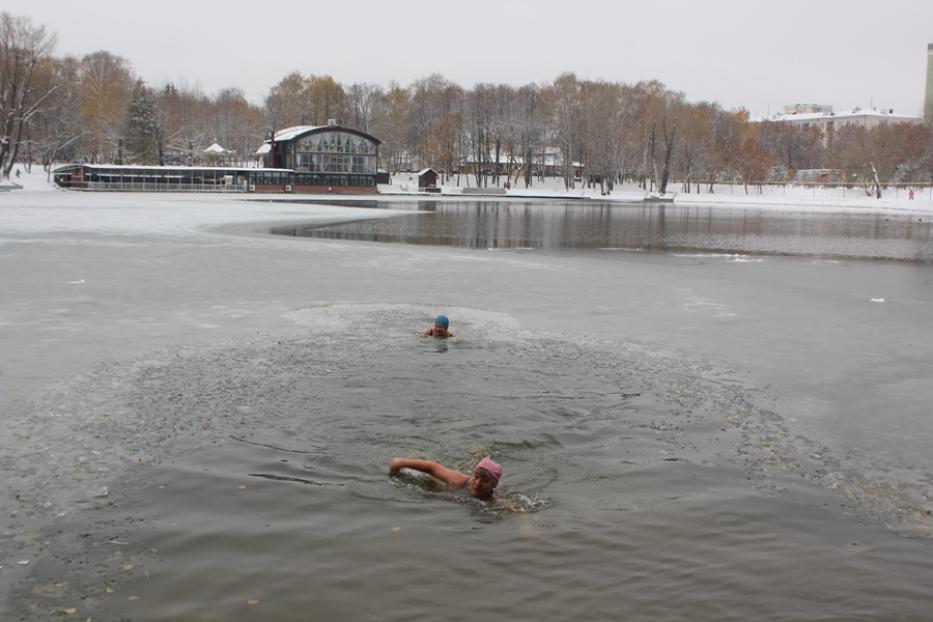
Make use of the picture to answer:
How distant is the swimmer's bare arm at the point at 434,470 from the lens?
8273mm

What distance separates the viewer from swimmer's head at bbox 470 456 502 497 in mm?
7906

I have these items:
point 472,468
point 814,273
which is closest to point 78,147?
point 814,273

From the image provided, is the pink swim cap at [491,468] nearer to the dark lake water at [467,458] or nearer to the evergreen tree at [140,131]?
the dark lake water at [467,458]

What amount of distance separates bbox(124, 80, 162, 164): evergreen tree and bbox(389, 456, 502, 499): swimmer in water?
112m

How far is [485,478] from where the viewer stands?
7918mm

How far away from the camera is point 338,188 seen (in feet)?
351

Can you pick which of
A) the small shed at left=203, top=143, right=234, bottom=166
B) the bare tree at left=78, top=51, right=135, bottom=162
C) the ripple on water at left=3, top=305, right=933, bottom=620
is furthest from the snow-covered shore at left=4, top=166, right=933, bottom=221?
the ripple on water at left=3, top=305, right=933, bottom=620

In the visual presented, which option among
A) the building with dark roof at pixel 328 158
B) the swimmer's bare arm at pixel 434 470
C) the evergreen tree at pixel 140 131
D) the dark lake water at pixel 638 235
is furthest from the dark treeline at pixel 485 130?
the swimmer's bare arm at pixel 434 470

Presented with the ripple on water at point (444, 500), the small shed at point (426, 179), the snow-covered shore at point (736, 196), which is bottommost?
the ripple on water at point (444, 500)

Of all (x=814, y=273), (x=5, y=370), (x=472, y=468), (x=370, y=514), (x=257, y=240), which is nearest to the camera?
(x=370, y=514)

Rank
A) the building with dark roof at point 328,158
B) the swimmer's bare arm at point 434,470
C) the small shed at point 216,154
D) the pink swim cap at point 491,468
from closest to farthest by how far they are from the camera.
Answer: the pink swim cap at point 491,468 → the swimmer's bare arm at point 434,470 → the building with dark roof at point 328,158 → the small shed at point 216,154

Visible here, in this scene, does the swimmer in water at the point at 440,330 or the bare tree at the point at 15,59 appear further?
the bare tree at the point at 15,59

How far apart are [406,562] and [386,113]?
5660 inches

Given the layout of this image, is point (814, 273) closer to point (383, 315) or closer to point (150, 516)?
point (383, 315)
